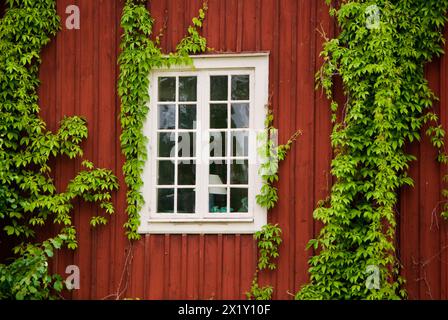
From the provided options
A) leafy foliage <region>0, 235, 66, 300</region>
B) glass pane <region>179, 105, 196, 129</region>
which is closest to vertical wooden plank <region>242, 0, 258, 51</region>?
glass pane <region>179, 105, 196, 129</region>

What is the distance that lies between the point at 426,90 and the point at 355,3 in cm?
127

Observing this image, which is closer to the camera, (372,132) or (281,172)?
(372,132)

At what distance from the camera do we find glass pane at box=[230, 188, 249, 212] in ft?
28.1

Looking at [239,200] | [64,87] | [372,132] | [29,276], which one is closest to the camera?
[29,276]

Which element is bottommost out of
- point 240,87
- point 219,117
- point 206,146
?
point 206,146

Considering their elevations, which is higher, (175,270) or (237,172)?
(237,172)

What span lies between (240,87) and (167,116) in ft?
3.16

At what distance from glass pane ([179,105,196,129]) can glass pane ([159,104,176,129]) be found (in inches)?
3.5

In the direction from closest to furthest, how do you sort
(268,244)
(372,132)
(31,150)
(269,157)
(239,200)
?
(372,132) → (268,244) → (269,157) → (239,200) → (31,150)

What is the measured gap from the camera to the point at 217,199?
28.3 ft

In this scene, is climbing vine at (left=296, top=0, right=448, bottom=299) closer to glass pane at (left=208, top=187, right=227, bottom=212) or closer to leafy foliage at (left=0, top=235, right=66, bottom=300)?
glass pane at (left=208, top=187, right=227, bottom=212)

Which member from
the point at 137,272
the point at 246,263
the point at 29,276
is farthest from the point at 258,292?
the point at 29,276

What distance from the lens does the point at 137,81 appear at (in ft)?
28.7

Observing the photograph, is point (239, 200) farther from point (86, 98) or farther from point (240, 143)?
point (86, 98)
